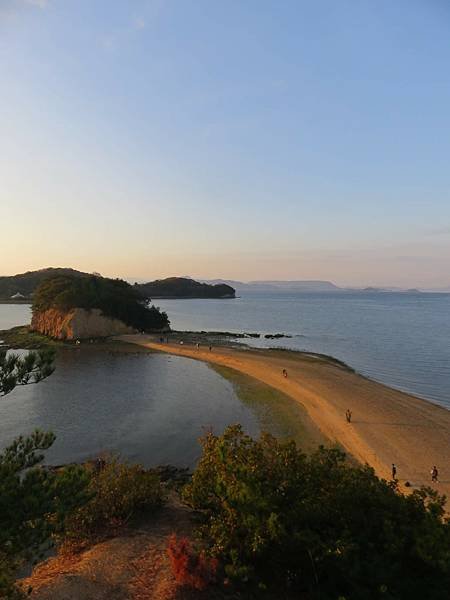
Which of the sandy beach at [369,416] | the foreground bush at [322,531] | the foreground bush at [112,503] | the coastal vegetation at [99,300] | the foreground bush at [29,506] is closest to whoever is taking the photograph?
the foreground bush at [29,506]

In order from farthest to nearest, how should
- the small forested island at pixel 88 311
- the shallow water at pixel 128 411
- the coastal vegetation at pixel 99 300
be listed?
the coastal vegetation at pixel 99 300 < the small forested island at pixel 88 311 < the shallow water at pixel 128 411

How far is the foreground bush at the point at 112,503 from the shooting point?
14547 mm

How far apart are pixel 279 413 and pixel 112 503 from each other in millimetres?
18759

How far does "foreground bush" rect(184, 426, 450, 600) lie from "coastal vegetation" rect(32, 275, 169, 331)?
2503 inches

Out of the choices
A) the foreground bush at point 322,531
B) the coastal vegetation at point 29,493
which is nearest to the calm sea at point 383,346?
the foreground bush at point 322,531

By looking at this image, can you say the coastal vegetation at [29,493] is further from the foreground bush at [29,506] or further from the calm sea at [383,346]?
the calm sea at [383,346]

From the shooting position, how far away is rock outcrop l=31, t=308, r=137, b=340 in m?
69.5

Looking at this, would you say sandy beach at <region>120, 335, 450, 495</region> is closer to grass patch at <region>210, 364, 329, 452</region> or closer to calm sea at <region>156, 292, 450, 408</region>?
grass patch at <region>210, 364, 329, 452</region>

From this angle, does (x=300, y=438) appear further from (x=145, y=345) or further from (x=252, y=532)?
(x=145, y=345)

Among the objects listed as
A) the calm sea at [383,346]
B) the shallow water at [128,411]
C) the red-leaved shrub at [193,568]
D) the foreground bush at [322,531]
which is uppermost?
the foreground bush at [322,531]

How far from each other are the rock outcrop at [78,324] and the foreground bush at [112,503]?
57153 millimetres

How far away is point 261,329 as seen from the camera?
95.2 metres

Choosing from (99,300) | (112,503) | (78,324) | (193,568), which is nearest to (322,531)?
(193,568)

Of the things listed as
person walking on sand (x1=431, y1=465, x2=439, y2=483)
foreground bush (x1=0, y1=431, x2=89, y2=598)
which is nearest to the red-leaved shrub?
foreground bush (x1=0, y1=431, x2=89, y2=598)
